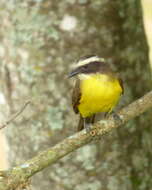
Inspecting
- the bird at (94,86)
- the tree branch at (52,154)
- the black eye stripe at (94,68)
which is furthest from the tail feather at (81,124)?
the tree branch at (52,154)

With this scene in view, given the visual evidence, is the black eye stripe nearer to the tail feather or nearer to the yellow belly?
the yellow belly

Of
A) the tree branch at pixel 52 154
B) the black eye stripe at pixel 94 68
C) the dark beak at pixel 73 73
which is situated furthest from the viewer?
the black eye stripe at pixel 94 68

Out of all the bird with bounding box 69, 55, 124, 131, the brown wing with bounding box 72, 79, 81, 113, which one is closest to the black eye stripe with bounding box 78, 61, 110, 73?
the bird with bounding box 69, 55, 124, 131

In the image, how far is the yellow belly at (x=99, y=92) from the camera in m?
4.73

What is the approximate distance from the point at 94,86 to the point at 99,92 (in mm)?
71

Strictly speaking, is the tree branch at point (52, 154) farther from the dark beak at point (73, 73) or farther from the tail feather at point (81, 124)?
the tail feather at point (81, 124)

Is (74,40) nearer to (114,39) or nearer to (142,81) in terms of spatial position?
(114,39)

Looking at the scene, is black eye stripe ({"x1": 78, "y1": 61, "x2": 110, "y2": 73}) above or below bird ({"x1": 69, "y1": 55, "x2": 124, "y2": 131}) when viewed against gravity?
above

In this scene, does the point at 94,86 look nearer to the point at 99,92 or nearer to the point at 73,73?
the point at 99,92

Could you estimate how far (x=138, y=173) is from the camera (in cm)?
536

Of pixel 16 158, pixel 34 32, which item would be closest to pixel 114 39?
pixel 34 32

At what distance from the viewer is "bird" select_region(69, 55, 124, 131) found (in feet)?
15.6

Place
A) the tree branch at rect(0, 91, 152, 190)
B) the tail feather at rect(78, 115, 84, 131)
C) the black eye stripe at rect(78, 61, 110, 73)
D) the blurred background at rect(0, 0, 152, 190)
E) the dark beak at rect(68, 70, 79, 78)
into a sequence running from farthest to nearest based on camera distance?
1. the blurred background at rect(0, 0, 152, 190)
2. the tail feather at rect(78, 115, 84, 131)
3. the black eye stripe at rect(78, 61, 110, 73)
4. the dark beak at rect(68, 70, 79, 78)
5. the tree branch at rect(0, 91, 152, 190)

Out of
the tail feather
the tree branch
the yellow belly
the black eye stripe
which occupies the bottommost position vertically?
the tail feather
